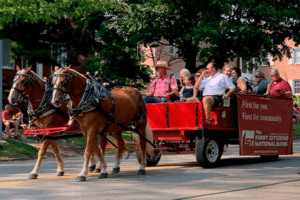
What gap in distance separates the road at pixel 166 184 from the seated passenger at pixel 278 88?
2167 millimetres

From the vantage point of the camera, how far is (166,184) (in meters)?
8.65

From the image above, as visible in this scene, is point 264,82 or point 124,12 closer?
point 264,82

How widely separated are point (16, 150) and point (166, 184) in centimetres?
767

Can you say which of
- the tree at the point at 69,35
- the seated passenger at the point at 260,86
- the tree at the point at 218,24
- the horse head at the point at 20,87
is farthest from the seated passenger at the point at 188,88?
the tree at the point at 218,24

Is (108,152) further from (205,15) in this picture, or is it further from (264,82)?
(205,15)

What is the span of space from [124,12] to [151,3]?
178 centimetres

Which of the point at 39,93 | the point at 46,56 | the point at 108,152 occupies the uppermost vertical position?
the point at 46,56

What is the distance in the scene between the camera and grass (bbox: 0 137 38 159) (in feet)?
47.9

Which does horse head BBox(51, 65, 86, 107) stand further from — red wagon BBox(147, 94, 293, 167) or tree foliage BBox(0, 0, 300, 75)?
tree foliage BBox(0, 0, 300, 75)

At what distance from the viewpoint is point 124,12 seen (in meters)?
27.1

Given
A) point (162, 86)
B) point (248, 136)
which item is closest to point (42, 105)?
point (162, 86)

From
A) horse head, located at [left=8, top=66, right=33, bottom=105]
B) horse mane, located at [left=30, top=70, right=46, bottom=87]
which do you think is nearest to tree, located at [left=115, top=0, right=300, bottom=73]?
horse mane, located at [left=30, top=70, right=46, bottom=87]

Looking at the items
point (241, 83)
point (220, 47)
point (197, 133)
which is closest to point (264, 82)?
point (241, 83)

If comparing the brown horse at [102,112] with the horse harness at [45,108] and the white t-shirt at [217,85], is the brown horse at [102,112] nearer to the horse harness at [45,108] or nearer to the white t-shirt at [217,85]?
the horse harness at [45,108]
